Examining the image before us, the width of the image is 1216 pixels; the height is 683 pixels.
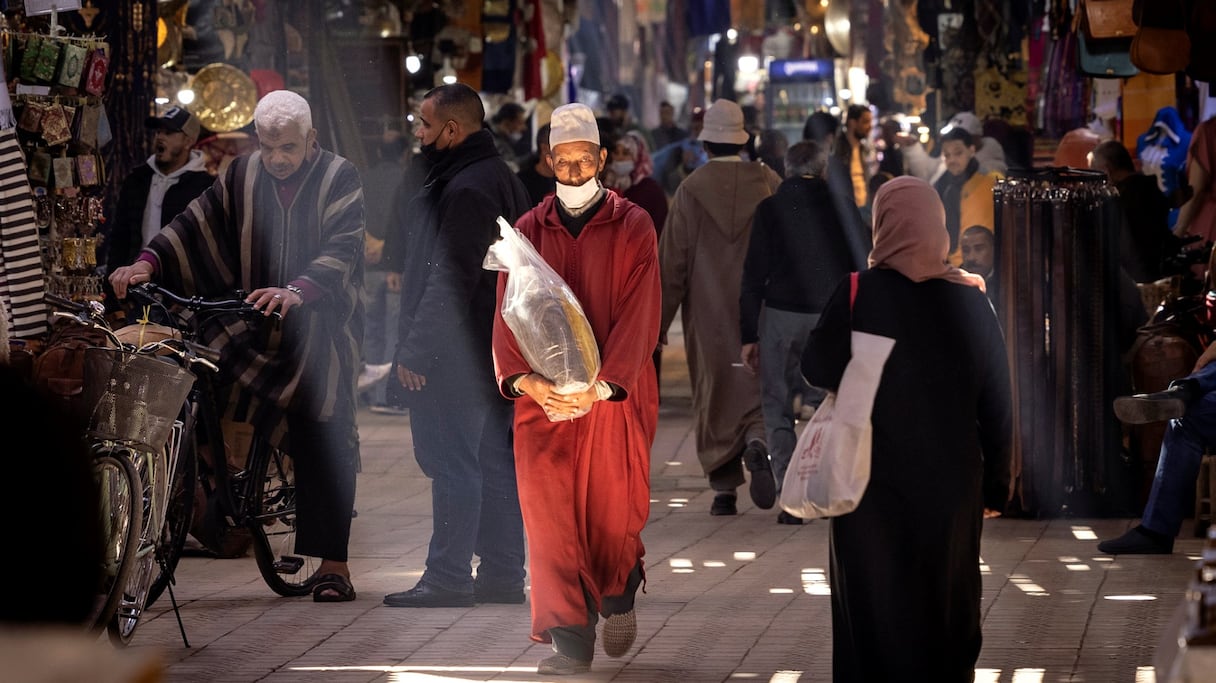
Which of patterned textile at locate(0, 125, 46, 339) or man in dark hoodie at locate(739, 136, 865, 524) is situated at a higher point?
patterned textile at locate(0, 125, 46, 339)

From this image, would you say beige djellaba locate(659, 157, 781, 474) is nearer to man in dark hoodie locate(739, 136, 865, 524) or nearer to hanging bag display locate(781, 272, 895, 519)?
man in dark hoodie locate(739, 136, 865, 524)

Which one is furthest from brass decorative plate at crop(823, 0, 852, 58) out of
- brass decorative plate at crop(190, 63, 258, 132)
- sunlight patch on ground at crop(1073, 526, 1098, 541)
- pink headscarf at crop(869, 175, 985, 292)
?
pink headscarf at crop(869, 175, 985, 292)

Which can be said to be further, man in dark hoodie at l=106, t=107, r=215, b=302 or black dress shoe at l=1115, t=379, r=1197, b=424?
man in dark hoodie at l=106, t=107, r=215, b=302

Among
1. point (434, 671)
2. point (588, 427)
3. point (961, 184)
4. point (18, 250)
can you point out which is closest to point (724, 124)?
point (961, 184)

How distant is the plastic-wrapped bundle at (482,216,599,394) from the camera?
21.8 ft

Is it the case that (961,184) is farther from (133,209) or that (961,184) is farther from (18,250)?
(18,250)

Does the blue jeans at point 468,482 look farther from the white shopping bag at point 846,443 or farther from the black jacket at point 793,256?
the white shopping bag at point 846,443

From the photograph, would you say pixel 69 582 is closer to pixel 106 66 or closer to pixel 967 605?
pixel 967 605

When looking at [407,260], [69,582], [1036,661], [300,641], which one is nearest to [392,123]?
[407,260]

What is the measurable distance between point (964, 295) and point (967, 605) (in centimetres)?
88

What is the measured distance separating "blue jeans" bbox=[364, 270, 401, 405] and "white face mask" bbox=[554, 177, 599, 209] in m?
9.20

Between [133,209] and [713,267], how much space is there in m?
3.32

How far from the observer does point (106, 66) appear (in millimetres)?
9070

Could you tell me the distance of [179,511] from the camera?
774 centimetres
